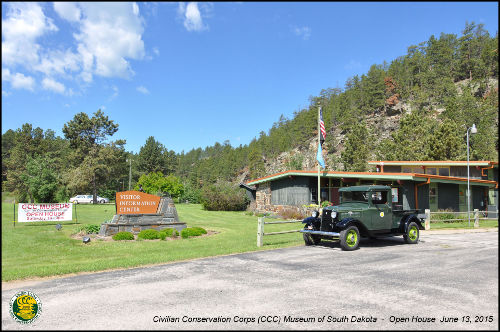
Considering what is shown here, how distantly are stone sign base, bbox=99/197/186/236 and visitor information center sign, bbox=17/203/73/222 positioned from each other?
4.27 meters

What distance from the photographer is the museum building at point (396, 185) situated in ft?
A: 75.4

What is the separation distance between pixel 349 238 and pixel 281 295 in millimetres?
6004

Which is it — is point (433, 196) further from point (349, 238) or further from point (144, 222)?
point (144, 222)

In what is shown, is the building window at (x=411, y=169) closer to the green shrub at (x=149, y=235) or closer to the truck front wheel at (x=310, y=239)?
the truck front wheel at (x=310, y=239)

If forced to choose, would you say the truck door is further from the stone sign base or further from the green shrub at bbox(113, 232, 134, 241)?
the green shrub at bbox(113, 232, 134, 241)

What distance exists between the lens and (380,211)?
38.8 ft

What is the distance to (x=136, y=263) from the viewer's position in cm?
895

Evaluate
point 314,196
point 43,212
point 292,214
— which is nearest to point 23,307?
point 43,212

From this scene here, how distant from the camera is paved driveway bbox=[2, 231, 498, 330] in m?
4.34

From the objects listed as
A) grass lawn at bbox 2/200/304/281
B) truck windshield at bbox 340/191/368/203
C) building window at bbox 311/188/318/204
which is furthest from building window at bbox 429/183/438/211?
truck windshield at bbox 340/191/368/203

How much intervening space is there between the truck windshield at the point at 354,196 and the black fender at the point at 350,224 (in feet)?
3.27

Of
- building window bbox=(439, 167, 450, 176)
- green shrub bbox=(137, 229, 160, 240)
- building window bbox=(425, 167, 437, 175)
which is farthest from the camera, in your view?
building window bbox=(425, 167, 437, 175)

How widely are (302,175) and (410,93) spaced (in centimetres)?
5752

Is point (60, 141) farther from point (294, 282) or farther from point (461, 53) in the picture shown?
point (461, 53)
